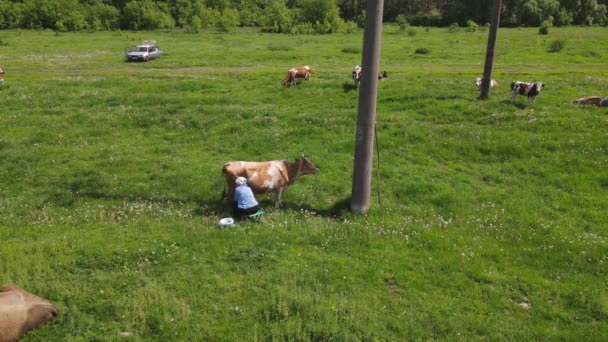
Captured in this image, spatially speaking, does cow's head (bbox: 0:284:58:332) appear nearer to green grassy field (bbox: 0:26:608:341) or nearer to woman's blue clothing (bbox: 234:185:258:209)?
green grassy field (bbox: 0:26:608:341)

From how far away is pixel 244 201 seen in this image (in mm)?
12148

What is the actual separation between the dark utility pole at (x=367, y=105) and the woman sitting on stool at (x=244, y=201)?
2794 mm

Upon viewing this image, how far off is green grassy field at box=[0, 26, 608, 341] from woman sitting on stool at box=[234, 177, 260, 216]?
17.8 inches

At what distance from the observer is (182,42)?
7438 cm

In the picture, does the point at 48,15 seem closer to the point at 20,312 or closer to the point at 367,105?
the point at 367,105

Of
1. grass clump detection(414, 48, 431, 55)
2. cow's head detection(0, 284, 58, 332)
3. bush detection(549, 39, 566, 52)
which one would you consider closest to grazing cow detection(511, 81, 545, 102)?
cow's head detection(0, 284, 58, 332)

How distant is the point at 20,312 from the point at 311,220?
22.3 feet

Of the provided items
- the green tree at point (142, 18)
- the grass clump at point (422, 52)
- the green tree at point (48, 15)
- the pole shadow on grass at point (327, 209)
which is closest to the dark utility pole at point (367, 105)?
the pole shadow on grass at point (327, 209)

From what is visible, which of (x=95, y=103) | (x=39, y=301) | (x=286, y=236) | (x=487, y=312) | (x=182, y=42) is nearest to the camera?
(x=39, y=301)

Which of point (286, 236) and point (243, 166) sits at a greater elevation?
point (243, 166)

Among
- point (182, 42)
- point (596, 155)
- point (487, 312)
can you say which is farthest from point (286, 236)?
point (182, 42)

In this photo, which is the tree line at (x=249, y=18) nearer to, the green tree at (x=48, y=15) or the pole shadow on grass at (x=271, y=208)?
the green tree at (x=48, y=15)

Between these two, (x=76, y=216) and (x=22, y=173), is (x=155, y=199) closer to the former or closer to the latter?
(x=76, y=216)

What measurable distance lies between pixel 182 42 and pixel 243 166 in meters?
66.6
